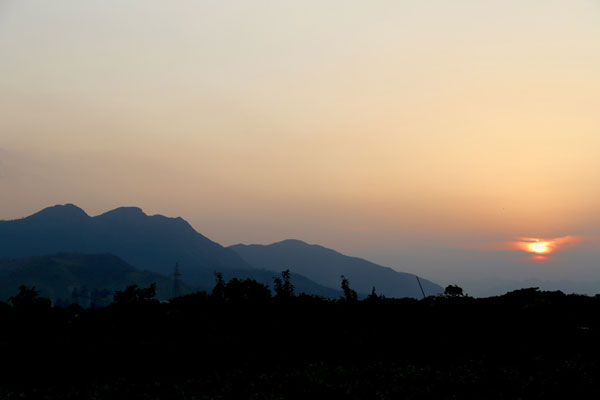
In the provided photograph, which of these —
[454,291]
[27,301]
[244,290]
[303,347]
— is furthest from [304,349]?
[454,291]

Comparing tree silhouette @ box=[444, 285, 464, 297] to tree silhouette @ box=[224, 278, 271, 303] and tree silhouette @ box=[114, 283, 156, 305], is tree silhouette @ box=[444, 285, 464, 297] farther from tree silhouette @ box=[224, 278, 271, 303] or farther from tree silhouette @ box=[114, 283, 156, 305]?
tree silhouette @ box=[114, 283, 156, 305]

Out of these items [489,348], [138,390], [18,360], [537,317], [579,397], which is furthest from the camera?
[537,317]

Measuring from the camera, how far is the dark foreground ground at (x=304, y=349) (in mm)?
25750

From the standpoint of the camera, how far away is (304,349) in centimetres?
3331

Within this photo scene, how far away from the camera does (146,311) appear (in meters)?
34.7

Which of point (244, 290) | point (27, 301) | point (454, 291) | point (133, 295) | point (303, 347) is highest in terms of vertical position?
point (454, 291)

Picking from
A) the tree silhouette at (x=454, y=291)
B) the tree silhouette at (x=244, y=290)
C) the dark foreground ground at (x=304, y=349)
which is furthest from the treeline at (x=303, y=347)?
the tree silhouette at (x=454, y=291)

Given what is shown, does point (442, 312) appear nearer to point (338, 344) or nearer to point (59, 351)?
point (338, 344)

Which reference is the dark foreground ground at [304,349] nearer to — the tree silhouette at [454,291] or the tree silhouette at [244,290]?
the tree silhouette at [244,290]

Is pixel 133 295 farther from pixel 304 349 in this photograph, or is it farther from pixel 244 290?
pixel 304 349

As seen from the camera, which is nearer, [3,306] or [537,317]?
[3,306]

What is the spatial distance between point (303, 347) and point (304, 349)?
17cm

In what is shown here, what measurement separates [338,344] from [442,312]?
869cm

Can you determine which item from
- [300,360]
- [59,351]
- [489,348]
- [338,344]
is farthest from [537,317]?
[59,351]
